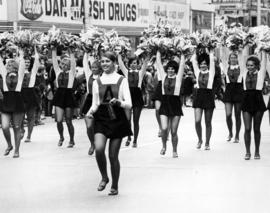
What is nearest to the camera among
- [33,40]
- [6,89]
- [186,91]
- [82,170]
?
[82,170]

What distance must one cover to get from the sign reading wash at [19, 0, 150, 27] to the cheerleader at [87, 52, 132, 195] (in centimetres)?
2137

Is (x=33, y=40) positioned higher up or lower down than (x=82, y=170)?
higher up

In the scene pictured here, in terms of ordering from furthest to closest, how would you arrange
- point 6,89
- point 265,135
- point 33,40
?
point 265,135 < point 33,40 < point 6,89

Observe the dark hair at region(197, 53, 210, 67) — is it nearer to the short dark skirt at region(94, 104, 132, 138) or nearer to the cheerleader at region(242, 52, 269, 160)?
the cheerleader at region(242, 52, 269, 160)

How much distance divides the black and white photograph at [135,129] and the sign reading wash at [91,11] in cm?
838

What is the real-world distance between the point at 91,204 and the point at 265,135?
10.8 m

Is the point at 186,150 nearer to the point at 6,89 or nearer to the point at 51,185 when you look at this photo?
the point at 6,89

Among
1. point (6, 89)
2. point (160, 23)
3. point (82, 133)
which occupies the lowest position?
point (82, 133)

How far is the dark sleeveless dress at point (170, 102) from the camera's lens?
16.1m

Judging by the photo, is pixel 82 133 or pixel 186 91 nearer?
pixel 82 133

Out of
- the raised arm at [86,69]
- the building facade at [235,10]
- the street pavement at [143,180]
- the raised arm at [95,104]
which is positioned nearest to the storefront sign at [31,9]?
the street pavement at [143,180]

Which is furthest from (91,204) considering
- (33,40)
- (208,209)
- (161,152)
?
(33,40)

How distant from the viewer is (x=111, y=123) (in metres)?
11.4

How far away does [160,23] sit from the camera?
1811 cm
